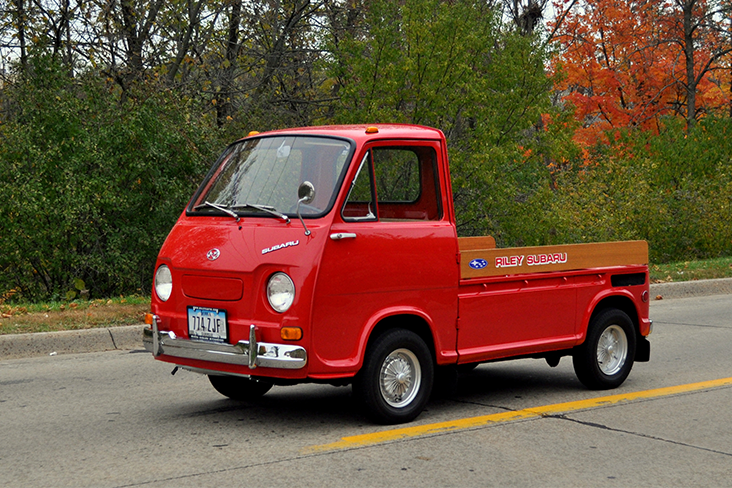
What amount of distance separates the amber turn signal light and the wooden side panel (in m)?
1.46

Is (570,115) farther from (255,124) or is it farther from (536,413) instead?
(536,413)

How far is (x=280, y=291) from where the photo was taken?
19.4ft

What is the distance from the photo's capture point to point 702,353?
971cm

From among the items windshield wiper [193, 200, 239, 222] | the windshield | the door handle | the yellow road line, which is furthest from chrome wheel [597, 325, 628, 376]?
windshield wiper [193, 200, 239, 222]

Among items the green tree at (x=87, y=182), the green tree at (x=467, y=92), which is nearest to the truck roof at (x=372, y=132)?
the green tree at (x=87, y=182)

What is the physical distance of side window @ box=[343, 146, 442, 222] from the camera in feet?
21.1

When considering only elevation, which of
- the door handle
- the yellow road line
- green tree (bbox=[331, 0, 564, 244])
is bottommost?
the yellow road line

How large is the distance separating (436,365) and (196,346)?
1.79 metres

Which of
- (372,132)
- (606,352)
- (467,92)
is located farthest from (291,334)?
→ (467,92)

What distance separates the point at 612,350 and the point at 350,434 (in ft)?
9.66

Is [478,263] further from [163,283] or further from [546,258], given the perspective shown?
[163,283]

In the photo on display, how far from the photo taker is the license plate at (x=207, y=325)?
6.09 m

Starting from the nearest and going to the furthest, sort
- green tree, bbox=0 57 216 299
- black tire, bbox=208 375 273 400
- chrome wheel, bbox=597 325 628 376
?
1. black tire, bbox=208 375 273 400
2. chrome wheel, bbox=597 325 628 376
3. green tree, bbox=0 57 216 299

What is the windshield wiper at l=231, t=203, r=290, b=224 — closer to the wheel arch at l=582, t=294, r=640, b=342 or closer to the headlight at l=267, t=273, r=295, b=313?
the headlight at l=267, t=273, r=295, b=313
